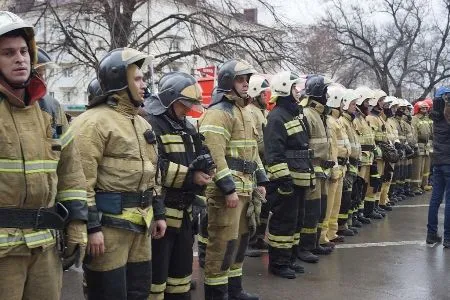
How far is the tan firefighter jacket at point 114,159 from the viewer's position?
3.67 m

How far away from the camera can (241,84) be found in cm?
550

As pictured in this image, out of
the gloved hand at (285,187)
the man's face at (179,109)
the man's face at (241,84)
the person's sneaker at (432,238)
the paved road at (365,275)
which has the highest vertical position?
the man's face at (241,84)

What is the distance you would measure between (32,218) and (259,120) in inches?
203

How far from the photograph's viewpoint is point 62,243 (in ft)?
10.3

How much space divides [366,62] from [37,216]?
3778 cm

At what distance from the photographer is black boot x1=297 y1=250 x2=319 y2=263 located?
723 centimetres

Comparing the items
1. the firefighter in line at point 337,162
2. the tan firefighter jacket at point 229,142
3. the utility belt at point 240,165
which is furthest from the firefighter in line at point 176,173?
the firefighter in line at point 337,162

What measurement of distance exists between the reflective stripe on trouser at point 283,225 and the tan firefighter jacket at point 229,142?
106 centimetres

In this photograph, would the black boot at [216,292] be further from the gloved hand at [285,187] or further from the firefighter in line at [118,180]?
the gloved hand at [285,187]

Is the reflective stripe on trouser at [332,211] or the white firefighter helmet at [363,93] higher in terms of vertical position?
the white firefighter helmet at [363,93]

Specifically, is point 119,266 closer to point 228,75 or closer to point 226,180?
point 226,180

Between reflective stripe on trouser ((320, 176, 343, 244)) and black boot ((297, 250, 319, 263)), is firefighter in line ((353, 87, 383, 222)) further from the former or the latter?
black boot ((297, 250, 319, 263))

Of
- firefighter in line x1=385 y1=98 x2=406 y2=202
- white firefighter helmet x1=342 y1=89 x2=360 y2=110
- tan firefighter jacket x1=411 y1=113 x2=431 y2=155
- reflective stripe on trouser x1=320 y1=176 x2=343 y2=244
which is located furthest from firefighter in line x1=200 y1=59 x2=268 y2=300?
tan firefighter jacket x1=411 y1=113 x2=431 y2=155

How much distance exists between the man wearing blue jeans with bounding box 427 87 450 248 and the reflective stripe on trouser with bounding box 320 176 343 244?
4.43 ft
